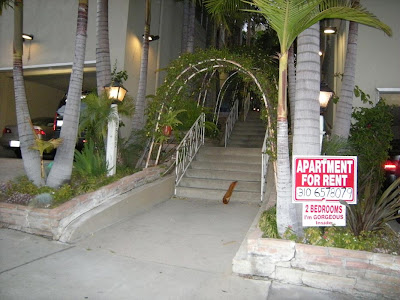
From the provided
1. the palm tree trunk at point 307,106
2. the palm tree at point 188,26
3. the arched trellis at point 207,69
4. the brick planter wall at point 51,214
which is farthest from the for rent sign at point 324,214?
the palm tree at point 188,26

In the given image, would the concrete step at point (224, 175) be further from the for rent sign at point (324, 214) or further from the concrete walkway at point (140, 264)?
the for rent sign at point (324, 214)

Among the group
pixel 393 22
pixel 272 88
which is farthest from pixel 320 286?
pixel 393 22

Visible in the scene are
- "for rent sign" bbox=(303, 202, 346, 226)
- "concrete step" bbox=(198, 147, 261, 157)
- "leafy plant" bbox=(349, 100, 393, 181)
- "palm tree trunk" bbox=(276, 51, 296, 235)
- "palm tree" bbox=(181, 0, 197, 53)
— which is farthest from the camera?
"palm tree" bbox=(181, 0, 197, 53)

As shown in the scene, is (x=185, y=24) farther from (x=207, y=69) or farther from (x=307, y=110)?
(x=307, y=110)

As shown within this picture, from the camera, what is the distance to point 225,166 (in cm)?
803

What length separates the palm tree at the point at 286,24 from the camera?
3.76 meters

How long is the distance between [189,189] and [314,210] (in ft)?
12.2

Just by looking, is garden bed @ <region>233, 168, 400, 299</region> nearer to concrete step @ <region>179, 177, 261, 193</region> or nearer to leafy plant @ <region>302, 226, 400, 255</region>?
leafy plant @ <region>302, 226, 400, 255</region>

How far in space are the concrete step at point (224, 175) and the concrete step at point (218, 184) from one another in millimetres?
149

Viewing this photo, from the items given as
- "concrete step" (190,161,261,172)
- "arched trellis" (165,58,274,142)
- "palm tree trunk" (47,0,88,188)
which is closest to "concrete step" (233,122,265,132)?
"concrete step" (190,161,261,172)

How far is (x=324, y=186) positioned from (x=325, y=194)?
0.09 m

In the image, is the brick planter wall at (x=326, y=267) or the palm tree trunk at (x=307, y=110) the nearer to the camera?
the brick planter wall at (x=326, y=267)

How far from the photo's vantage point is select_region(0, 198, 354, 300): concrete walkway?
3.42 m

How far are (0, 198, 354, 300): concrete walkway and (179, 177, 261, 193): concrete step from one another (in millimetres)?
1378
